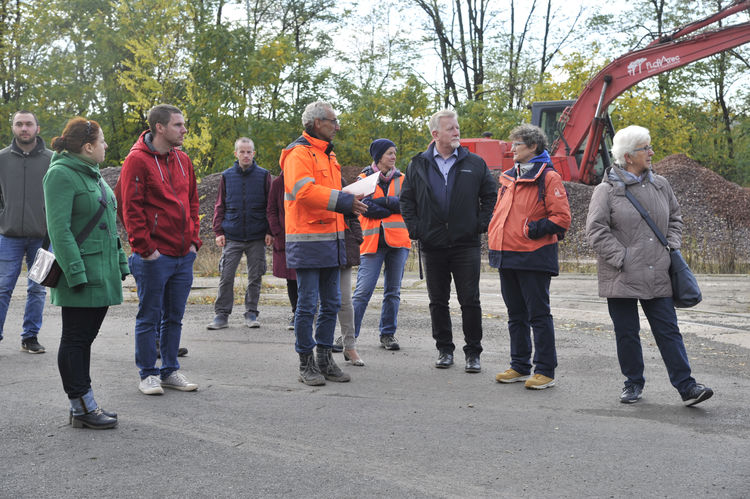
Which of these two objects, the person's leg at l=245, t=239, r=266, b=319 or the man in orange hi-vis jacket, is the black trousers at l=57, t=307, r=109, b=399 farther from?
the person's leg at l=245, t=239, r=266, b=319

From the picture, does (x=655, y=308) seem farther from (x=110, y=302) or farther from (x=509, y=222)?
(x=110, y=302)

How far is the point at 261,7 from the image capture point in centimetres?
3847

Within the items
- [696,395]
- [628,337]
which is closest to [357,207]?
[628,337]

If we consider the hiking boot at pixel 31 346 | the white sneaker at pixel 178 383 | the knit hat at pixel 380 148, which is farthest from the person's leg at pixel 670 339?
the hiking boot at pixel 31 346

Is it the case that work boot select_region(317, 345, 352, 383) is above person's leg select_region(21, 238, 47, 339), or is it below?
below

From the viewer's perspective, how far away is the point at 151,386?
5688 mm

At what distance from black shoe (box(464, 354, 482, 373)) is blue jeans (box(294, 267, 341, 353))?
1203 mm

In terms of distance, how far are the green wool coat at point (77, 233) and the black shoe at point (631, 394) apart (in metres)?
3.50

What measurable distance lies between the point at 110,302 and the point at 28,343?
2.91 metres

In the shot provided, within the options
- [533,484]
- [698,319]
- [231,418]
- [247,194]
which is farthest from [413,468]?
[698,319]

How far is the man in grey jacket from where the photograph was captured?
7.33m

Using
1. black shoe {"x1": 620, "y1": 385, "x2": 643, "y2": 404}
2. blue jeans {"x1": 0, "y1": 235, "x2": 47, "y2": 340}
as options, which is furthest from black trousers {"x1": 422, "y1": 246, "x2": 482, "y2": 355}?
blue jeans {"x1": 0, "y1": 235, "x2": 47, "y2": 340}

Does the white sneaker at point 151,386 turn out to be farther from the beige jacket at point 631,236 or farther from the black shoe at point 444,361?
the beige jacket at point 631,236

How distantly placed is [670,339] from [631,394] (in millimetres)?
472
